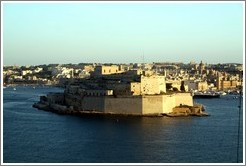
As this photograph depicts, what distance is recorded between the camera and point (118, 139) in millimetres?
7820

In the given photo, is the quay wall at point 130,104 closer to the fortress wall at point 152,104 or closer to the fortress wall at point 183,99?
the fortress wall at point 152,104

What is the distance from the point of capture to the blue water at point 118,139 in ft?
20.8

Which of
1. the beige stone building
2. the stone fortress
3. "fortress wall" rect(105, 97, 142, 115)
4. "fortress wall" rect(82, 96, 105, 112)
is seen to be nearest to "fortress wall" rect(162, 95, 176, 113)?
the stone fortress

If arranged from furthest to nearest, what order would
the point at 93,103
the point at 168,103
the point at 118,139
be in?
1. the point at 93,103
2. the point at 168,103
3. the point at 118,139

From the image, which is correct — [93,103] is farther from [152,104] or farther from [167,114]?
[167,114]

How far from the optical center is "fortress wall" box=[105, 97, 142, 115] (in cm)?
1107

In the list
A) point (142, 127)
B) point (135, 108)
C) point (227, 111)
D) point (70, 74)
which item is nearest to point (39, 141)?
point (142, 127)

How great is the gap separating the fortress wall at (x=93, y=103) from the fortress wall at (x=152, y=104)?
890mm

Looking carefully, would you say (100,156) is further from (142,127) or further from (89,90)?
(89,90)

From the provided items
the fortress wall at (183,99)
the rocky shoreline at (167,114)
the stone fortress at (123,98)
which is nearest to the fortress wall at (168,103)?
the stone fortress at (123,98)

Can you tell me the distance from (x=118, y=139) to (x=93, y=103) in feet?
12.7

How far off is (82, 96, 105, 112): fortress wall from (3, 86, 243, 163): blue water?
783 millimetres

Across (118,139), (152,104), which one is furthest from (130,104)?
(118,139)

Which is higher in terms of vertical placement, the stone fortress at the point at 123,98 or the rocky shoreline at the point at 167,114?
the stone fortress at the point at 123,98
